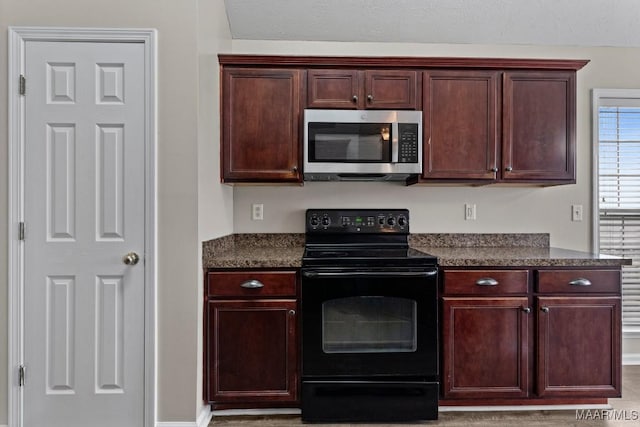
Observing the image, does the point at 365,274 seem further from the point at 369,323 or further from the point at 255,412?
the point at 255,412

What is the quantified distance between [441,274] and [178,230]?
57.0 inches

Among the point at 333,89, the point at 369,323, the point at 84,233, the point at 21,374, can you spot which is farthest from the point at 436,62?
the point at 21,374

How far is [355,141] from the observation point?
92.4 inches

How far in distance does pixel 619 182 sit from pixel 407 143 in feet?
5.91

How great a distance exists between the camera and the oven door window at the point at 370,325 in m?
2.05

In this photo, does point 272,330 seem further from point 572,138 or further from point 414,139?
point 572,138

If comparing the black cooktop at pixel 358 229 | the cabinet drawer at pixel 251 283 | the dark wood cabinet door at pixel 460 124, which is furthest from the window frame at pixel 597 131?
the cabinet drawer at pixel 251 283

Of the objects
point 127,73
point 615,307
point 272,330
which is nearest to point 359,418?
point 272,330

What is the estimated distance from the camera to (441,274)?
2.10 meters

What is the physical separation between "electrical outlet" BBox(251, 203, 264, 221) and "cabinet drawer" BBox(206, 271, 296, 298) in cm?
76

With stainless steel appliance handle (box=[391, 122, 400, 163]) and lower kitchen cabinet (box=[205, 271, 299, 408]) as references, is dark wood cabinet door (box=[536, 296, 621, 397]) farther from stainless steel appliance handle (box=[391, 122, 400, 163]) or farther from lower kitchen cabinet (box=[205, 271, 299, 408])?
lower kitchen cabinet (box=[205, 271, 299, 408])
